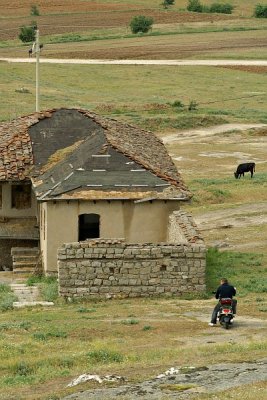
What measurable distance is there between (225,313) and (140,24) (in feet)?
330

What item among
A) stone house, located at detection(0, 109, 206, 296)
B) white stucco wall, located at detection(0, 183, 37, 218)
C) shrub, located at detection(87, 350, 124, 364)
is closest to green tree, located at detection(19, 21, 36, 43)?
stone house, located at detection(0, 109, 206, 296)

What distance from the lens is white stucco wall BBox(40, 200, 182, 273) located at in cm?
3300

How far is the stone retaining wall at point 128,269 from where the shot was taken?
29.0 m

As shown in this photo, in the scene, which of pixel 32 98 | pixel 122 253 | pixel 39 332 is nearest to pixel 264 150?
pixel 32 98

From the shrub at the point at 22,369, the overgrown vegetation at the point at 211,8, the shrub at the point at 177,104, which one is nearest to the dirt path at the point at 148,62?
the shrub at the point at 177,104

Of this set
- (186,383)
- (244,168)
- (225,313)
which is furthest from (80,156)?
(244,168)

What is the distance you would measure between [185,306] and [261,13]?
116399 millimetres

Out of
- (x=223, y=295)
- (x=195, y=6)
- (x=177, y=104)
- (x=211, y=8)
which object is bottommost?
(x=177, y=104)

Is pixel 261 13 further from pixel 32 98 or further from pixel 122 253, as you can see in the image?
pixel 122 253

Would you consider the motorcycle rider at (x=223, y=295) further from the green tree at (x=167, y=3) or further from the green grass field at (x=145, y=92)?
the green tree at (x=167, y=3)

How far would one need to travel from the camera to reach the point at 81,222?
33406 millimetres

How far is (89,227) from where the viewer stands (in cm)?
3353

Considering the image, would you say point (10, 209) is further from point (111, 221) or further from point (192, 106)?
point (192, 106)

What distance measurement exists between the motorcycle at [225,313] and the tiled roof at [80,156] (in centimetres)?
819
